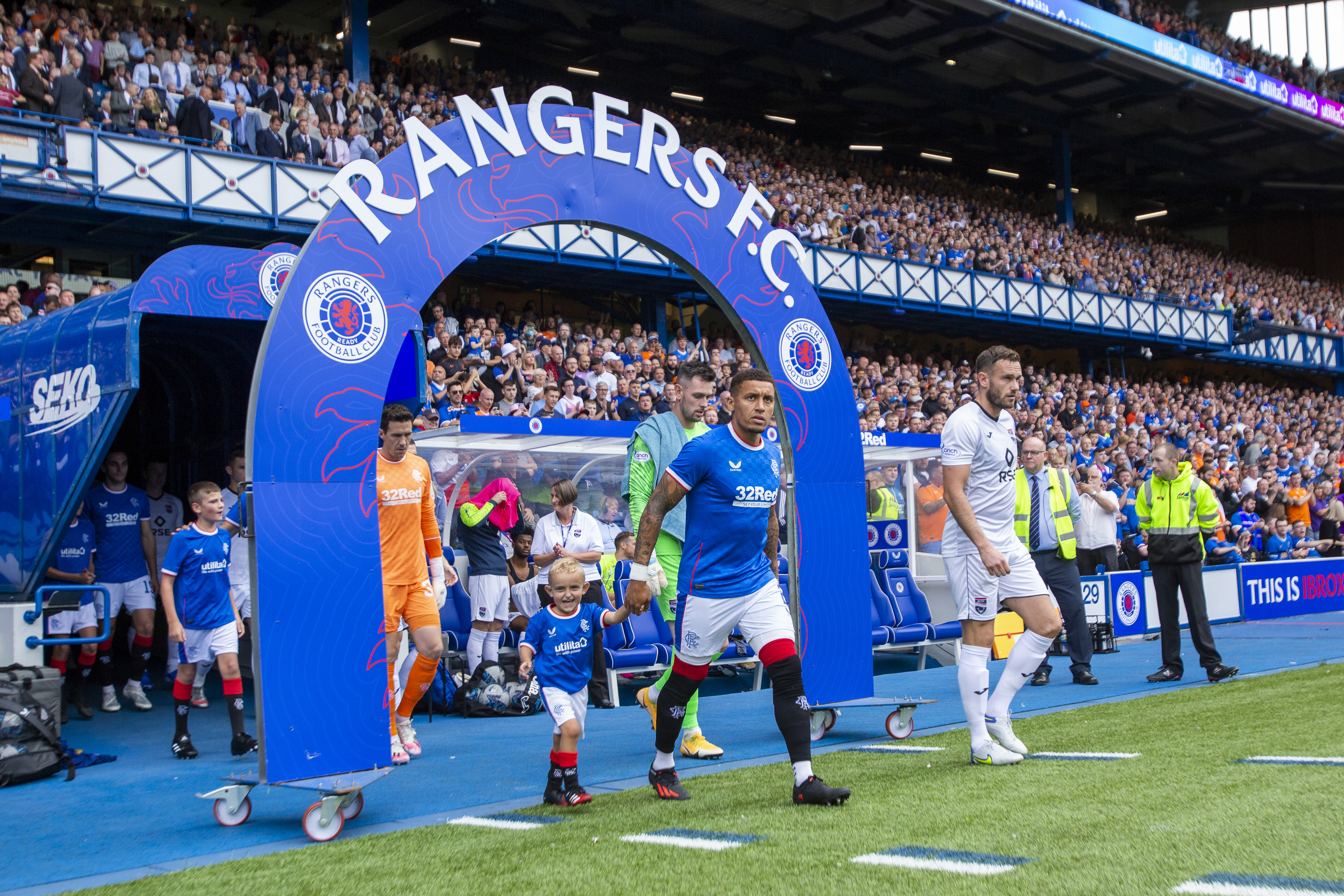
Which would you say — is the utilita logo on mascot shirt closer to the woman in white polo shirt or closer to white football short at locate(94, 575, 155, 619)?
white football short at locate(94, 575, 155, 619)

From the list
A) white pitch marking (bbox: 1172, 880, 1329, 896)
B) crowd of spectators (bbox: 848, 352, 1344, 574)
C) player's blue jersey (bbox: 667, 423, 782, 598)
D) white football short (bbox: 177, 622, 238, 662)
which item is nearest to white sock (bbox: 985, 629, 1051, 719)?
player's blue jersey (bbox: 667, 423, 782, 598)

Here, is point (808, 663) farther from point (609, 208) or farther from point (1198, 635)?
point (1198, 635)

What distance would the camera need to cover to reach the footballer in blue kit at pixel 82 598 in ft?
30.1

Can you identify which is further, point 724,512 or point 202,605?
point 202,605

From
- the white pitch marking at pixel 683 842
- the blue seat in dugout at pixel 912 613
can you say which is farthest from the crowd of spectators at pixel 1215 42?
the white pitch marking at pixel 683 842

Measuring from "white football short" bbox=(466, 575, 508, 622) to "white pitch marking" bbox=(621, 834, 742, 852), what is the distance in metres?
5.33

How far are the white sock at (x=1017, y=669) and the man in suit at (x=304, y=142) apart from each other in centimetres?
1460

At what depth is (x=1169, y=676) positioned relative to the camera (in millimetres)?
9570

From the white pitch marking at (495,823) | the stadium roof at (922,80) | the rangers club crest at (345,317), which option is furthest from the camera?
the stadium roof at (922,80)

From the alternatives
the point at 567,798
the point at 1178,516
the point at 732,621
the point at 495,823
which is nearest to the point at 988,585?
the point at 732,621

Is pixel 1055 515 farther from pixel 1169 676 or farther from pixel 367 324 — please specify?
pixel 367 324

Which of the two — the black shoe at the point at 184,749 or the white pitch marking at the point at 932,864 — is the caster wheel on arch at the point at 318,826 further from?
the black shoe at the point at 184,749

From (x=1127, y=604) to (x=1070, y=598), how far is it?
4.30 m

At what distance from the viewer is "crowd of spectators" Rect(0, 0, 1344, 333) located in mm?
16469
